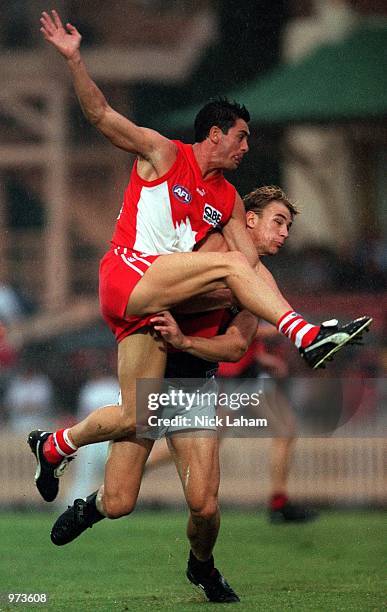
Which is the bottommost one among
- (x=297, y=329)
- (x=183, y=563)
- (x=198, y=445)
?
(x=183, y=563)

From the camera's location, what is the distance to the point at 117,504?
696 cm

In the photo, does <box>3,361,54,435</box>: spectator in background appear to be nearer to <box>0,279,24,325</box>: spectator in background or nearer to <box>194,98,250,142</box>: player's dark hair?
<box>0,279,24,325</box>: spectator in background

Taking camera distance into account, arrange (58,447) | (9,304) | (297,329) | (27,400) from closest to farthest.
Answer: (297,329) → (58,447) → (27,400) → (9,304)

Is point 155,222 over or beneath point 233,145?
beneath

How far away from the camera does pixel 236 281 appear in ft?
21.5

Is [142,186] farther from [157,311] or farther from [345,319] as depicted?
[345,319]

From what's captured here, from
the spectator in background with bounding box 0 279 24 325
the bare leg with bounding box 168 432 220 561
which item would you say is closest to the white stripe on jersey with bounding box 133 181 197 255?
the bare leg with bounding box 168 432 220 561

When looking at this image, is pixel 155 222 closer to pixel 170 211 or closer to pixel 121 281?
pixel 170 211

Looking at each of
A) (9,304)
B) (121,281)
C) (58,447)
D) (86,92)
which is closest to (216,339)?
(121,281)

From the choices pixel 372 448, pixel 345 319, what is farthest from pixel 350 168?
pixel 372 448

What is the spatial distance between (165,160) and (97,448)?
5366 mm

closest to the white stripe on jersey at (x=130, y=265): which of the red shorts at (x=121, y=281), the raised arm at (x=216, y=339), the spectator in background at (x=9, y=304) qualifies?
the red shorts at (x=121, y=281)

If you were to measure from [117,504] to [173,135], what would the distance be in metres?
6.59

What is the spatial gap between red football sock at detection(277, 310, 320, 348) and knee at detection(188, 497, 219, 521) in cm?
92
